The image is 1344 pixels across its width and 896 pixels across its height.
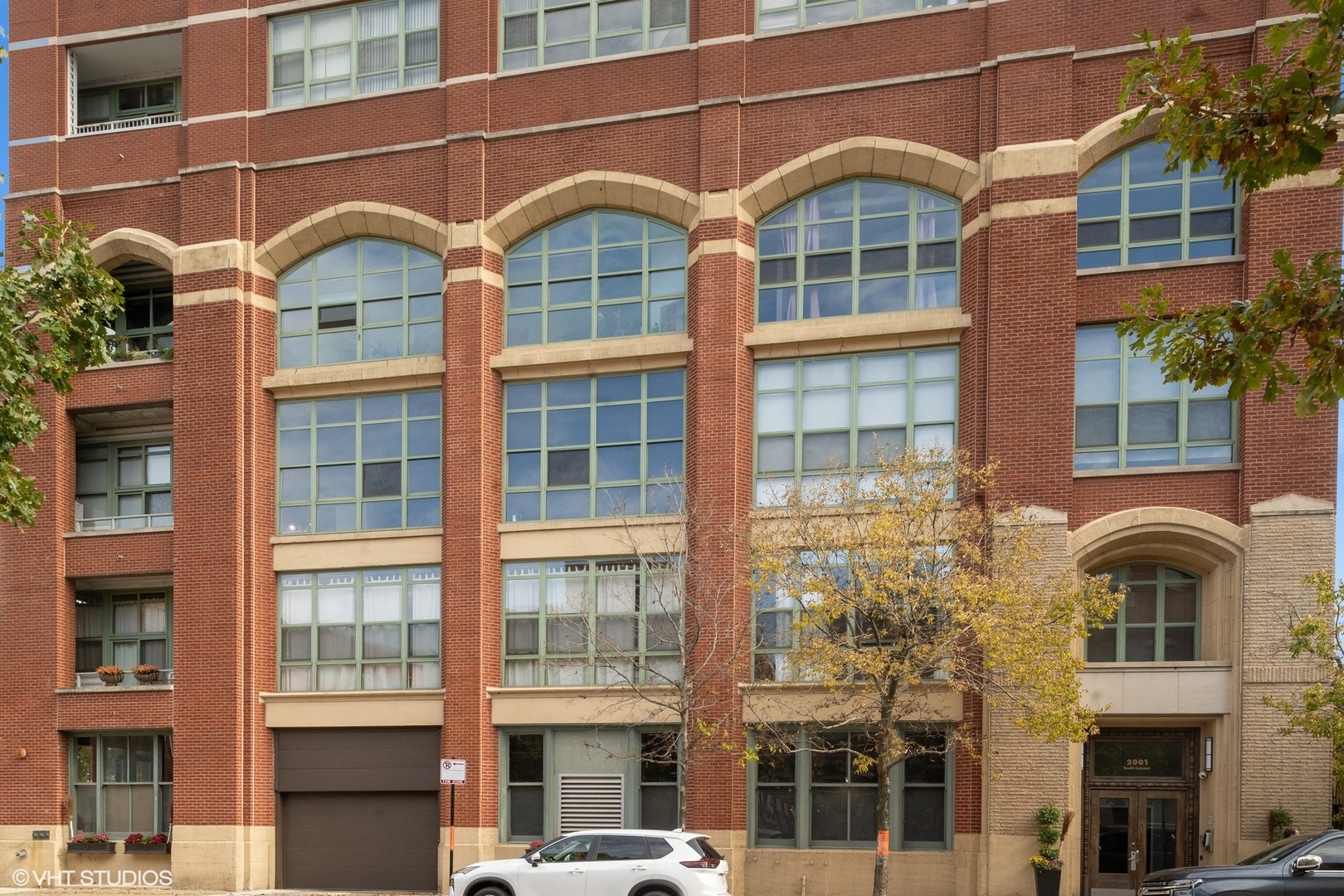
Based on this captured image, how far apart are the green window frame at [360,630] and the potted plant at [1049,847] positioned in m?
12.2

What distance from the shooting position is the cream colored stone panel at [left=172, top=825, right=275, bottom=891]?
27.4 m

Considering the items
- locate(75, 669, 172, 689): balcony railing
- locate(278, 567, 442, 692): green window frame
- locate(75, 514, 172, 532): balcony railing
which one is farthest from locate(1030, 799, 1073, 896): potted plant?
locate(75, 514, 172, 532): balcony railing

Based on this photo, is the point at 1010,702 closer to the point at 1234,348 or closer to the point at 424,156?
the point at 1234,348

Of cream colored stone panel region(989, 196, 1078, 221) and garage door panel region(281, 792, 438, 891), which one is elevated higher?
cream colored stone panel region(989, 196, 1078, 221)

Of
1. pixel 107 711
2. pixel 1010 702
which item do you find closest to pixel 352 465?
pixel 107 711

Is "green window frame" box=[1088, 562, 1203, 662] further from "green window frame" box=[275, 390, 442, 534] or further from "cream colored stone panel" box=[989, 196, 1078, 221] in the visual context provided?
"green window frame" box=[275, 390, 442, 534]

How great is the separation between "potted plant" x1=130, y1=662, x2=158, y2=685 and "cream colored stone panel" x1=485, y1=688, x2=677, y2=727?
8.07m

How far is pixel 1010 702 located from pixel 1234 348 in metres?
13.3

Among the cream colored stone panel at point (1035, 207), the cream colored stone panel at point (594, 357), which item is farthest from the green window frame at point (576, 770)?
the cream colored stone panel at point (1035, 207)

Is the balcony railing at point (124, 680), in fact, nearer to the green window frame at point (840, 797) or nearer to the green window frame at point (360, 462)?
the green window frame at point (360, 462)

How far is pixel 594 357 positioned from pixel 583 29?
23.2ft

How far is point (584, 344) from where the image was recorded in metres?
26.9

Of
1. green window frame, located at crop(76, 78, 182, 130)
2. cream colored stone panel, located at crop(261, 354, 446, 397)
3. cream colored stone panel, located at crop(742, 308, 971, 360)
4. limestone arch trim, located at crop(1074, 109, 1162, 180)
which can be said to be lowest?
cream colored stone panel, located at crop(261, 354, 446, 397)

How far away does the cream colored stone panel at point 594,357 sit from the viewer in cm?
2645
